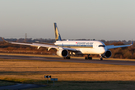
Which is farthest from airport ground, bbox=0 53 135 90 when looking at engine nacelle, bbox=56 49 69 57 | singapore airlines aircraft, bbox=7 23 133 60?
engine nacelle, bbox=56 49 69 57

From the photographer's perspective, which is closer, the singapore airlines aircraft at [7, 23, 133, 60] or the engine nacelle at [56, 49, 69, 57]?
the singapore airlines aircraft at [7, 23, 133, 60]

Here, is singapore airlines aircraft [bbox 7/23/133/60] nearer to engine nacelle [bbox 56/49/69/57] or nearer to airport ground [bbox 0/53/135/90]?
engine nacelle [bbox 56/49/69/57]

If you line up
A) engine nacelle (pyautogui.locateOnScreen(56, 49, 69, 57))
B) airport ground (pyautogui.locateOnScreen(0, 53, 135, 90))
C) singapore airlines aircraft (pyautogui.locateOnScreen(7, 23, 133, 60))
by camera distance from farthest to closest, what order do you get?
engine nacelle (pyautogui.locateOnScreen(56, 49, 69, 57)), singapore airlines aircraft (pyautogui.locateOnScreen(7, 23, 133, 60)), airport ground (pyautogui.locateOnScreen(0, 53, 135, 90))

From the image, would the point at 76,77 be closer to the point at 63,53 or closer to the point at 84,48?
the point at 63,53

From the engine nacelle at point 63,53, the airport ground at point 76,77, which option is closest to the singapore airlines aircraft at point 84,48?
the engine nacelle at point 63,53

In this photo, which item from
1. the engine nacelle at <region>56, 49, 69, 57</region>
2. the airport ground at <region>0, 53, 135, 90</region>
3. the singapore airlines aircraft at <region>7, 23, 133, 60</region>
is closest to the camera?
the airport ground at <region>0, 53, 135, 90</region>

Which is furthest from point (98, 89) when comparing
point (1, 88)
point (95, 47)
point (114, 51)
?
point (114, 51)

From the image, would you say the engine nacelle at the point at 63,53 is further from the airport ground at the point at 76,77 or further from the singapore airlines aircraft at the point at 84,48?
the airport ground at the point at 76,77

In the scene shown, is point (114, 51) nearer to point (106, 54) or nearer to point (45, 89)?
→ point (106, 54)

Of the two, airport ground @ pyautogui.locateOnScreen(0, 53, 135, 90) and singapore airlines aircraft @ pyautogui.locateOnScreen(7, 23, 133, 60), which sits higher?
singapore airlines aircraft @ pyautogui.locateOnScreen(7, 23, 133, 60)

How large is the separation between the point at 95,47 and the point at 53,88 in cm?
4090

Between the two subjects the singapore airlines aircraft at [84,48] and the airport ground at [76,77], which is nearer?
the airport ground at [76,77]

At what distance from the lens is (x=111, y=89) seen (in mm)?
18781

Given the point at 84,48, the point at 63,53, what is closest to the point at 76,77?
the point at 63,53
